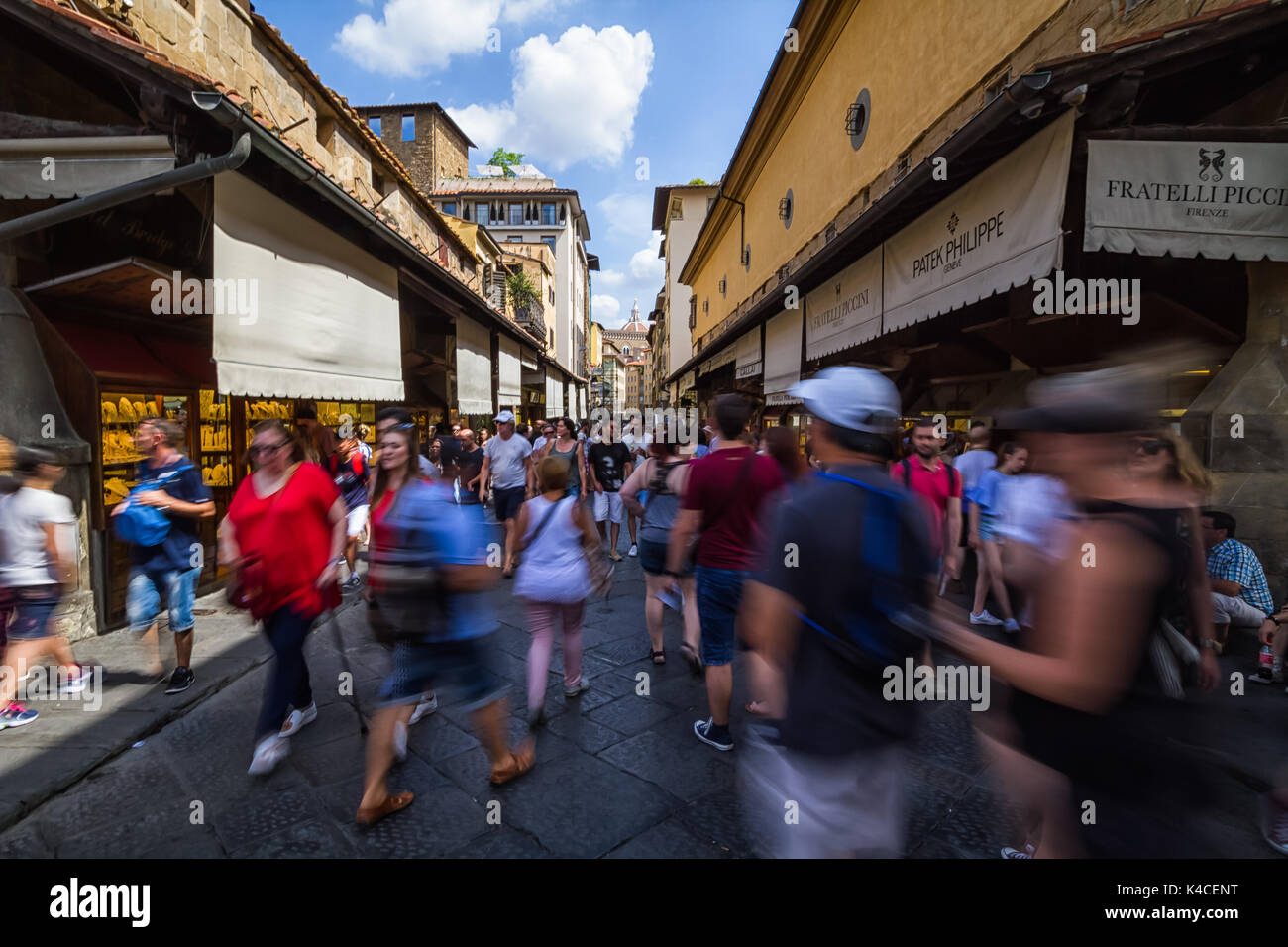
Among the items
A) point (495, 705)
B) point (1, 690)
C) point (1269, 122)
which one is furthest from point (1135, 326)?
point (1, 690)

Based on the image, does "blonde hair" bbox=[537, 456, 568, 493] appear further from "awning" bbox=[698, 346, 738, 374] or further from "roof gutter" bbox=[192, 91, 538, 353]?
"awning" bbox=[698, 346, 738, 374]

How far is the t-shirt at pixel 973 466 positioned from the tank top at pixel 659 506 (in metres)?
3.10

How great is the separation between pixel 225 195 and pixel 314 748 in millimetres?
3926

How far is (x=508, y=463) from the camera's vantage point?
680cm

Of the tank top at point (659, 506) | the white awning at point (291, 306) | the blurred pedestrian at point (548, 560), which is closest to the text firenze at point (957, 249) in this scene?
the tank top at point (659, 506)

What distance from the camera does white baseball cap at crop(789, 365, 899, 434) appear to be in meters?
1.52

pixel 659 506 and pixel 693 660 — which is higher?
pixel 659 506

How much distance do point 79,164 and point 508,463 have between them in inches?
163

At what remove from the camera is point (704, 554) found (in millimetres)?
3186

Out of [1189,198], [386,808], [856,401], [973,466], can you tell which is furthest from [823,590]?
[973,466]

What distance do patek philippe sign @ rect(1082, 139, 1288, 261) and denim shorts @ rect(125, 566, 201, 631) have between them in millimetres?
5861

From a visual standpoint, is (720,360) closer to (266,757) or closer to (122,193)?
(122,193)
